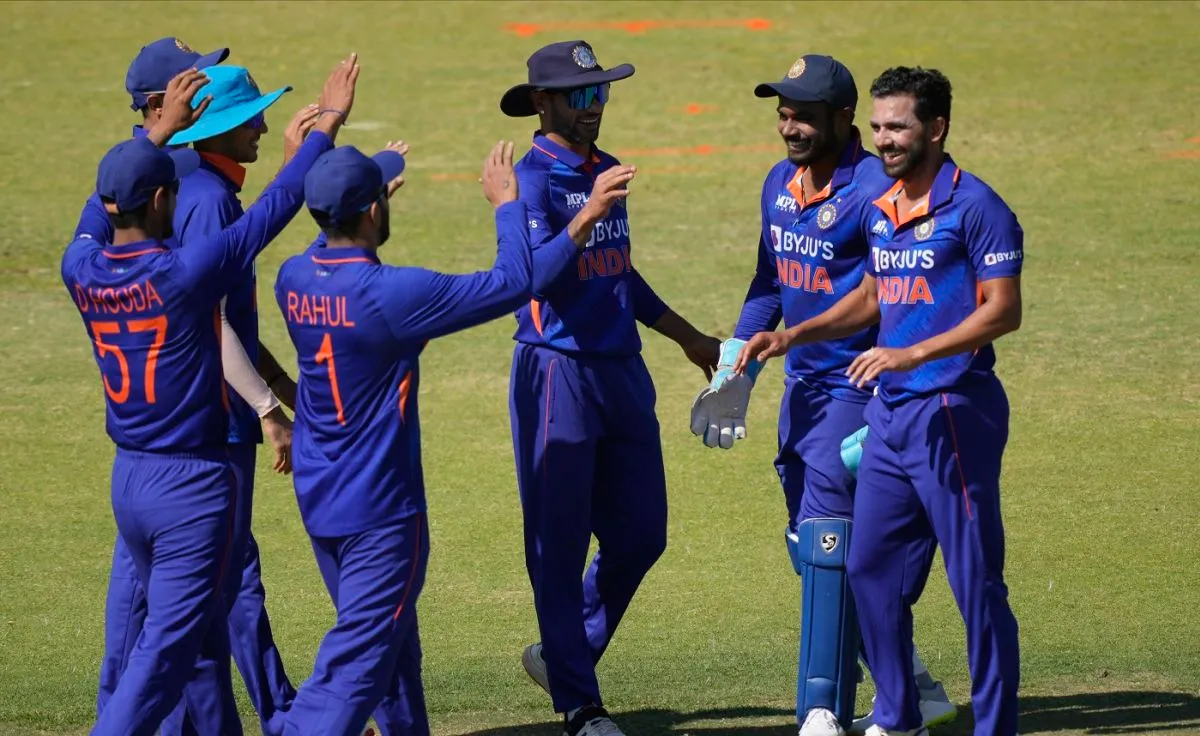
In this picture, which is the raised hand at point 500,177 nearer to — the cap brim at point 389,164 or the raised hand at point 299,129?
the cap brim at point 389,164

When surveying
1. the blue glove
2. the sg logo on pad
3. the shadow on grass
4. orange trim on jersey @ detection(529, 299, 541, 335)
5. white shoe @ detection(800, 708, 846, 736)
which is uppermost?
orange trim on jersey @ detection(529, 299, 541, 335)

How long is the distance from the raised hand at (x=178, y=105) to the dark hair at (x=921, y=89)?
215 cm

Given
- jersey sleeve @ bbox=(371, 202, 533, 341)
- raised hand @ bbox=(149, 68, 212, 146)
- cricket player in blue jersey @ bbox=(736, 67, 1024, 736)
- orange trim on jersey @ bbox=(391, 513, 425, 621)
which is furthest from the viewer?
raised hand @ bbox=(149, 68, 212, 146)

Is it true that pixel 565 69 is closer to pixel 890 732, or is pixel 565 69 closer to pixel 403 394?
pixel 403 394

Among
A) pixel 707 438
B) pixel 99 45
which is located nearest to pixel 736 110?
pixel 99 45

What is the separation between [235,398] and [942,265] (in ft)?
7.30

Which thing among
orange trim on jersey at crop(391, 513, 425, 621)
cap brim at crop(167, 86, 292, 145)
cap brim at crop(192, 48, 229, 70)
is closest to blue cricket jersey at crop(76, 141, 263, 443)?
cap brim at crop(167, 86, 292, 145)

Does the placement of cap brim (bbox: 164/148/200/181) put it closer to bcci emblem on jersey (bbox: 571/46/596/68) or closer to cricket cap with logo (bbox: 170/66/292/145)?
cricket cap with logo (bbox: 170/66/292/145)

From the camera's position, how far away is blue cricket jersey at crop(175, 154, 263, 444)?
5.79 m

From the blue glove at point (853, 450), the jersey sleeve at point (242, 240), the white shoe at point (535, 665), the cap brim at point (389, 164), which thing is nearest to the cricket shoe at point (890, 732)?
the blue glove at point (853, 450)

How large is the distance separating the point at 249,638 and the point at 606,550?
1.29 m

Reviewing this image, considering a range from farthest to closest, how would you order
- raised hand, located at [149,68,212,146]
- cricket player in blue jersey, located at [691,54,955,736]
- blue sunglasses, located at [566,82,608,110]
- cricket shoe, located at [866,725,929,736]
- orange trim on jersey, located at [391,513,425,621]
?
blue sunglasses, located at [566,82,608,110]
cricket player in blue jersey, located at [691,54,955,736]
cricket shoe, located at [866,725,929,736]
raised hand, located at [149,68,212,146]
orange trim on jersey, located at [391,513,425,621]

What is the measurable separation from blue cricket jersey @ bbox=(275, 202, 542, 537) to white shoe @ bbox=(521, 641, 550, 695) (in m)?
1.53

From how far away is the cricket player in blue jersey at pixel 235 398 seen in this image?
5828mm
